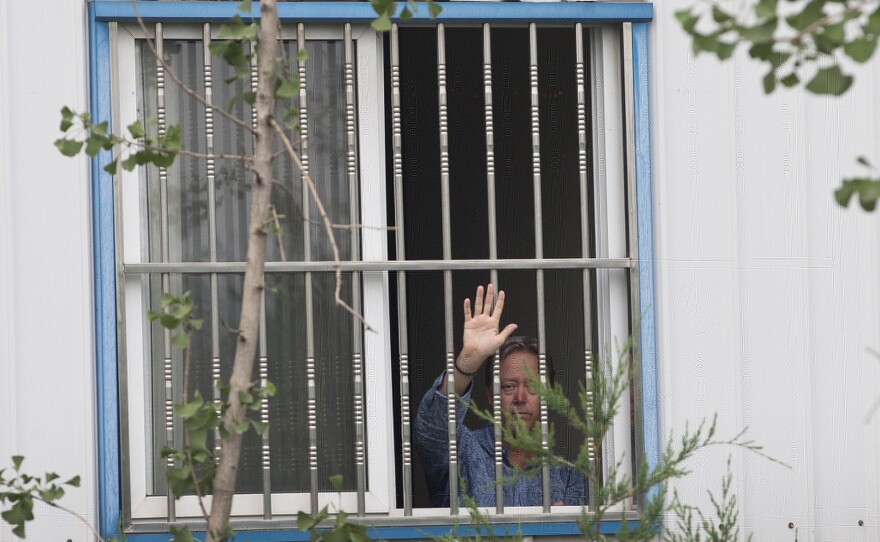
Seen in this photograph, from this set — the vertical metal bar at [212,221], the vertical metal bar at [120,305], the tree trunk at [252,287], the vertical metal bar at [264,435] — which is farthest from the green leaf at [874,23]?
the vertical metal bar at [120,305]

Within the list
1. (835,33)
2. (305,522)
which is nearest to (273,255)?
(305,522)

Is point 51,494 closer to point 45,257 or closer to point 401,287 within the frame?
point 45,257

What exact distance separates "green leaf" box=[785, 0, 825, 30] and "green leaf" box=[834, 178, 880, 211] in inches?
10.6

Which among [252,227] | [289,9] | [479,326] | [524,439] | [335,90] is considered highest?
[289,9]

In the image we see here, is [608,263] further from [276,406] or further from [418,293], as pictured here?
[418,293]

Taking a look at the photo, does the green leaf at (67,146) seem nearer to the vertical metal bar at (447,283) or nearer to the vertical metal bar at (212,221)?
the vertical metal bar at (212,221)

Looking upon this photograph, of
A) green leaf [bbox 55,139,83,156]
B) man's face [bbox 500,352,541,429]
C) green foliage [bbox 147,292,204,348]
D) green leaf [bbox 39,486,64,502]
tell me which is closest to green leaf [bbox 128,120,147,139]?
green leaf [bbox 55,139,83,156]

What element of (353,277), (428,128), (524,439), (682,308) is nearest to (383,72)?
(353,277)

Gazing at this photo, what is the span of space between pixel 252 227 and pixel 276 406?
123 cm

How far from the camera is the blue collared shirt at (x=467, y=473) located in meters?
3.75

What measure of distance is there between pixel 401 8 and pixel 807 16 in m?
2.04

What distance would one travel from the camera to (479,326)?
367 cm

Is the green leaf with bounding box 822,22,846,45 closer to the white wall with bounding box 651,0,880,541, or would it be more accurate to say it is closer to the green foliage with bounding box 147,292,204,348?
the green foliage with bounding box 147,292,204,348

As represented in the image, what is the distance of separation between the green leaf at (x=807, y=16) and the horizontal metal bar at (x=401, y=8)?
1943 millimetres
